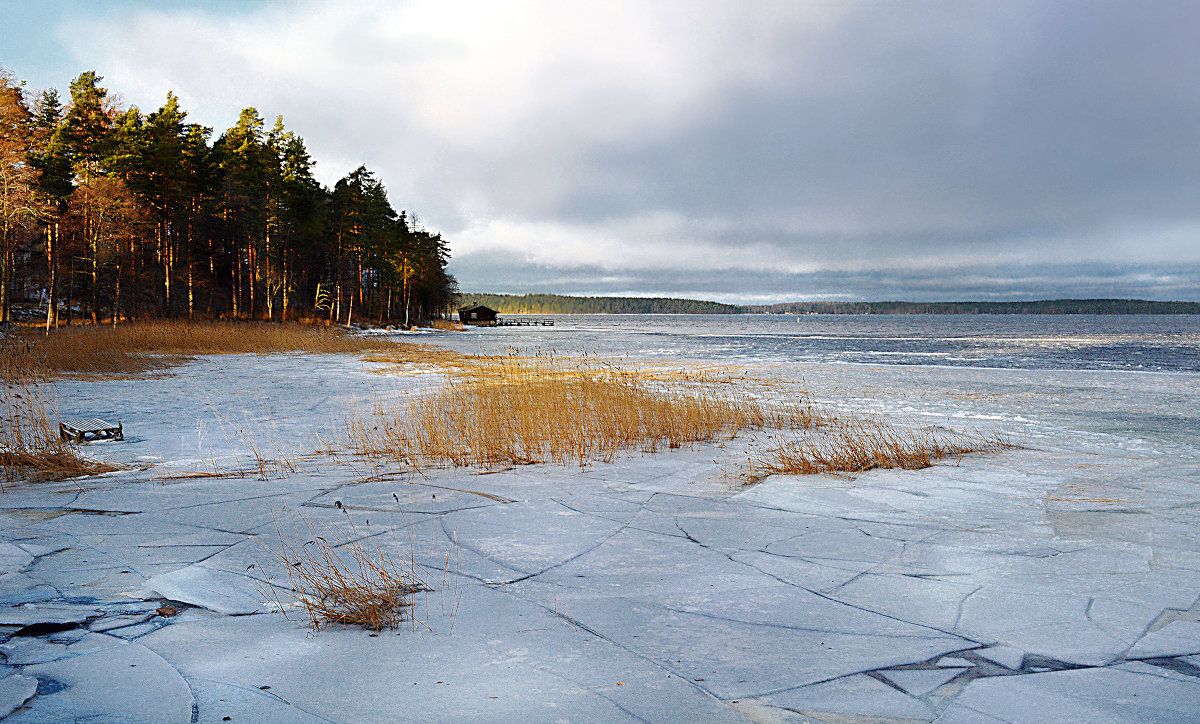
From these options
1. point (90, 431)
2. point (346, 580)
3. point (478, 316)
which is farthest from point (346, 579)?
point (478, 316)

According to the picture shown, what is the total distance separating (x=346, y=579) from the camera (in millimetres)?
3865

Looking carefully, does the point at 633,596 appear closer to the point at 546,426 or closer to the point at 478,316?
the point at 546,426

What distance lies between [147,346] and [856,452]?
24.5 meters

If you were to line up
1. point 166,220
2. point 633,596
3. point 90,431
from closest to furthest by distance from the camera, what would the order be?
point 633,596 < point 90,431 < point 166,220

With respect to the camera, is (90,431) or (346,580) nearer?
(346,580)

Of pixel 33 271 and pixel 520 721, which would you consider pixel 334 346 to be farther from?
pixel 520 721

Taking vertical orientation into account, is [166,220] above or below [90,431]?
above

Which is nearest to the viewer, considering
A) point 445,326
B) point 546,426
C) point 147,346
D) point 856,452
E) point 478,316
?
point 856,452

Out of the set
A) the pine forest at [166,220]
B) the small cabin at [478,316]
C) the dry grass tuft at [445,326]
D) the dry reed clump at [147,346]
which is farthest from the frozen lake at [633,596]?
the small cabin at [478,316]

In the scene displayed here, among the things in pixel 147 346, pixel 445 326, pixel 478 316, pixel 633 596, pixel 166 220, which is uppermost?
pixel 166 220

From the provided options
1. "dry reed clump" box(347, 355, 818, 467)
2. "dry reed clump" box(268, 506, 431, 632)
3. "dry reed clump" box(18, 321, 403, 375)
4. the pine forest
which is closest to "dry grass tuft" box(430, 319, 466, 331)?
the pine forest

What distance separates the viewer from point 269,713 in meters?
2.49

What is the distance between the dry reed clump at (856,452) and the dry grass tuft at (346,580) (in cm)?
406

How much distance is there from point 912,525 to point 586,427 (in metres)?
5.06
